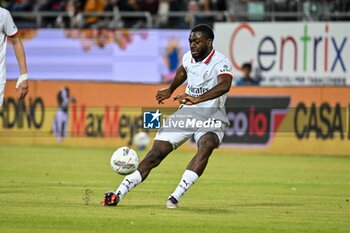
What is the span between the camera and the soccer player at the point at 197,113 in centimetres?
1347

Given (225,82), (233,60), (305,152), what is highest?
(225,82)

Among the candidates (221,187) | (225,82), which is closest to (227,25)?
(221,187)

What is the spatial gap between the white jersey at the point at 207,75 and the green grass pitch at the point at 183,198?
1.35 m

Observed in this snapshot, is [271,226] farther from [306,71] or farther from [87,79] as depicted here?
[87,79]

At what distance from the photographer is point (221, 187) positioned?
57.6 ft

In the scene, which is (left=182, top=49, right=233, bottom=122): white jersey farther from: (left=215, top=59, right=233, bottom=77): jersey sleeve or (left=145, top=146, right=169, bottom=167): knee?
(left=145, top=146, right=169, bottom=167): knee

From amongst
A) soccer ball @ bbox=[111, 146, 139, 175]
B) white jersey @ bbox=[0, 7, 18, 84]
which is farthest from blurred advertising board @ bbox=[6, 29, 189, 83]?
soccer ball @ bbox=[111, 146, 139, 175]

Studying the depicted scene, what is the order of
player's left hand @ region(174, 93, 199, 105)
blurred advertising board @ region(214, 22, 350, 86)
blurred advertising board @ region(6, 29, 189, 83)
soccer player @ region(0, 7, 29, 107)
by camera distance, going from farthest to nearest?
blurred advertising board @ region(6, 29, 189, 83), blurred advertising board @ region(214, 22, 350, 86), soccer player @ region(0, 7, 29, 107), player's left hand @ region(174, 93, 199, 105)

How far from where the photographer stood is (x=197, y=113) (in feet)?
45.9

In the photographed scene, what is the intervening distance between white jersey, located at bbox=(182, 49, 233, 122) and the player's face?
15cm

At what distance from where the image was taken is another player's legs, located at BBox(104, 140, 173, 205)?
530 inches

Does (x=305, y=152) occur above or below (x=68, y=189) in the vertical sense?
below

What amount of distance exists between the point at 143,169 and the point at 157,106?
42.8ft

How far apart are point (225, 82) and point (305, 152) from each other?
13.2m
